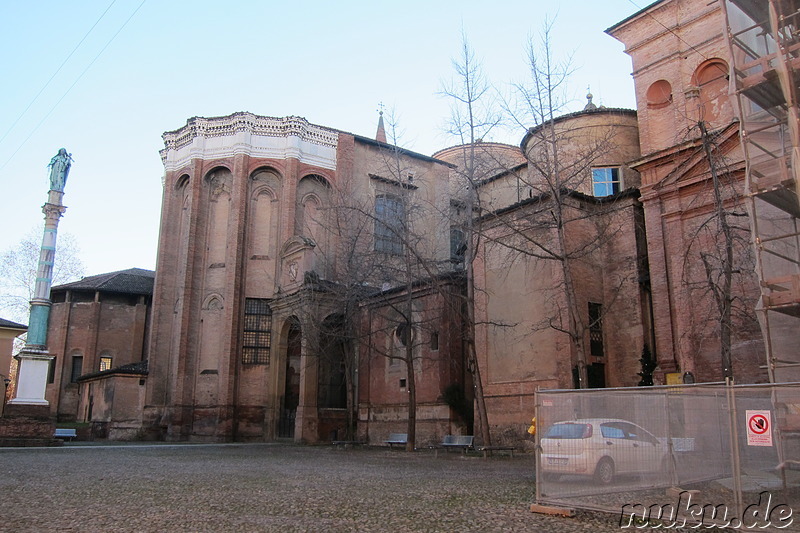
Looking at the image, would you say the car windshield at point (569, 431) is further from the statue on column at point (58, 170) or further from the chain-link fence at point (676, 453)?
the statue on column at point (58, 170)

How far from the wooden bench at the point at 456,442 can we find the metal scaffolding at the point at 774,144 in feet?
35.6

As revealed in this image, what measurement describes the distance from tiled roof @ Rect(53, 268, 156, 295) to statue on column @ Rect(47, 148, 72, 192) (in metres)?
19.7

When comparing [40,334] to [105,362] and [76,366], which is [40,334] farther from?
[76,366]

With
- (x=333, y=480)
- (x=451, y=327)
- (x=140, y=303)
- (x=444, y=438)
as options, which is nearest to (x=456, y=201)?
(x=451, y=327)

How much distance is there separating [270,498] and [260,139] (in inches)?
1190

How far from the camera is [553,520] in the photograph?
8.55 meters

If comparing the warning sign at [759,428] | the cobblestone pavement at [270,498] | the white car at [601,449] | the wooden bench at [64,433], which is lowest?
the cobblestone pavement at [270,498]

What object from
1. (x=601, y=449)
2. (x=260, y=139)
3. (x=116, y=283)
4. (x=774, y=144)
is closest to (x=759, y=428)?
(x=601, y=449)

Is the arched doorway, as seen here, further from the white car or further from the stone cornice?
the white car

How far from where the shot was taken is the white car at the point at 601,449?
8445 mm

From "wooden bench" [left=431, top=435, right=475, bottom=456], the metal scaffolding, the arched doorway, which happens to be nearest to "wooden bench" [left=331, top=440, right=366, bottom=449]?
"wooden bench" [left=431, top=435, right=475, bottom=456]

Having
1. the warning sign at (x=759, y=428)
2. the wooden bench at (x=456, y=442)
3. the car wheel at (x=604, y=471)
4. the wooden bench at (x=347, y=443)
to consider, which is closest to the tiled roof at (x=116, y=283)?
the wooden bench at (x=347, y=443)

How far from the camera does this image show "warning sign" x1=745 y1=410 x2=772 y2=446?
7.16 m

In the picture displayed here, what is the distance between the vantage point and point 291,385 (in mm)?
35938
